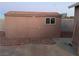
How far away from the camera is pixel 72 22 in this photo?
18.9 ft

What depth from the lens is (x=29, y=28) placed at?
22.4ft

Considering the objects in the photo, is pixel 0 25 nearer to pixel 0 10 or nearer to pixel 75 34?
pixel 0 10

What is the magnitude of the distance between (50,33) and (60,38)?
58 cm

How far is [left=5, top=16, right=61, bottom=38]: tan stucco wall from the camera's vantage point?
662 centimetres

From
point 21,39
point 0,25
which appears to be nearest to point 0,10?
point 0,25

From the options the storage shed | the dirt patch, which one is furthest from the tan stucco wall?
the dirt patch

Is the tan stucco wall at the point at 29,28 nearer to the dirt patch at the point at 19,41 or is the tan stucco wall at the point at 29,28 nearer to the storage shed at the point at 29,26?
the storage shed at the point at 29,26

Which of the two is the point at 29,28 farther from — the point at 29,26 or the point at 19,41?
the point at 19,41

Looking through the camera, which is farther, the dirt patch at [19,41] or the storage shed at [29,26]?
the storage shed at [29,26]

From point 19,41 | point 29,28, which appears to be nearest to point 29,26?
point 29,28

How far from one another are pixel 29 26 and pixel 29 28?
9 cm

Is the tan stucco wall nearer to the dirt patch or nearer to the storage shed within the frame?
the storage shed


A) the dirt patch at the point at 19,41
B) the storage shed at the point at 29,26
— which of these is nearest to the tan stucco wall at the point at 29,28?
the storage shed at the point at 29,26

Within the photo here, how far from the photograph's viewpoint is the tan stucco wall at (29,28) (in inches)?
261
